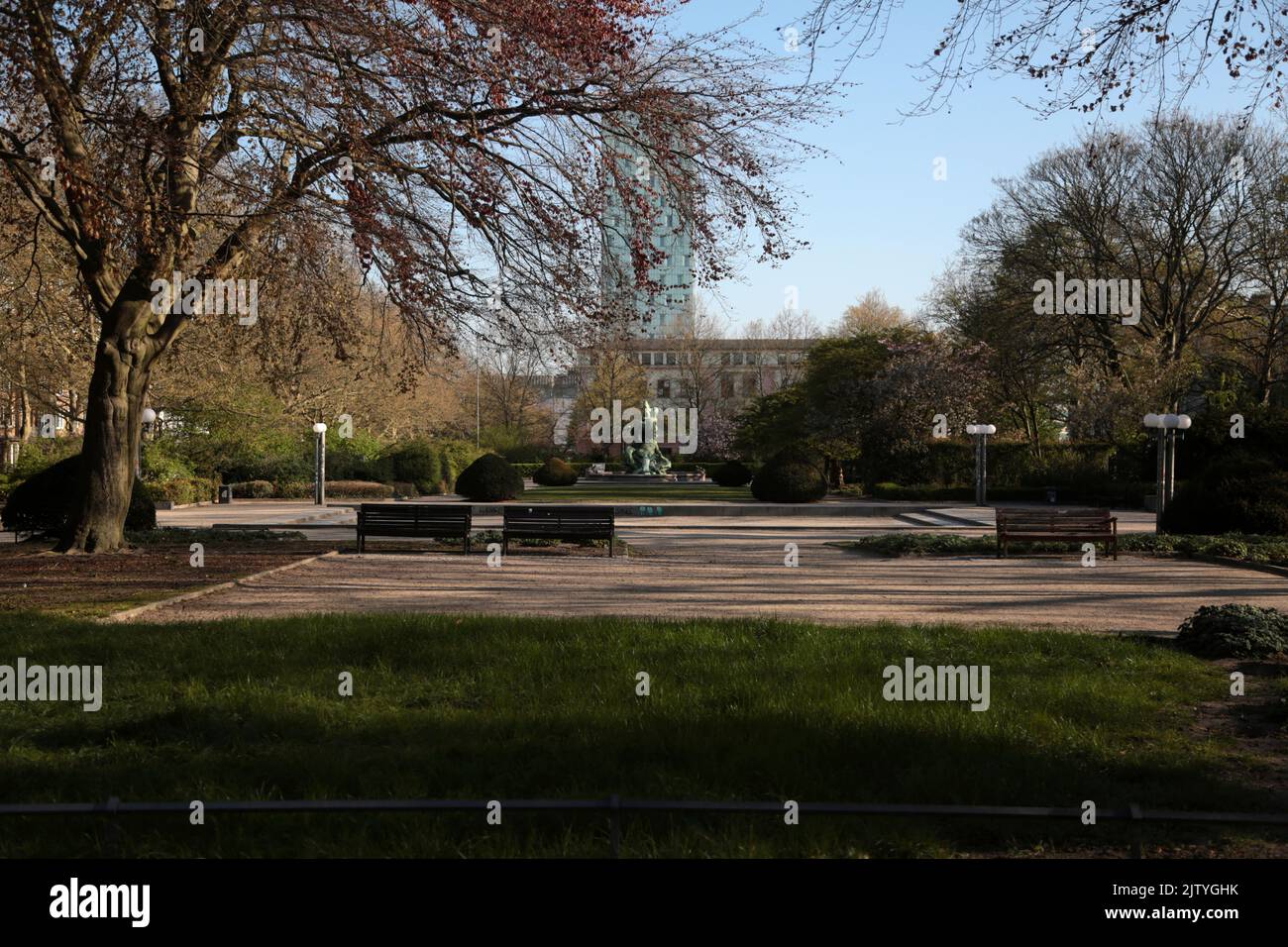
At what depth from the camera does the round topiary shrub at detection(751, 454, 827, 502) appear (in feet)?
116

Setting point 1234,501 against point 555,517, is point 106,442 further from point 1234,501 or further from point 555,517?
point 1234,501

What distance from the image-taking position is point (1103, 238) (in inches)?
1681

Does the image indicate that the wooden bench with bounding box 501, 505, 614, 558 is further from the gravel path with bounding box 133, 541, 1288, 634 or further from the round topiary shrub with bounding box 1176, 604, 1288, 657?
the round topiary shrub with bounding box 1176, 604, 1288, 657

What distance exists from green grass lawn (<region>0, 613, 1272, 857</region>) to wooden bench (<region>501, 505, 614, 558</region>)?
10.2m

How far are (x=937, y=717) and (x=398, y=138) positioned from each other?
1077cm

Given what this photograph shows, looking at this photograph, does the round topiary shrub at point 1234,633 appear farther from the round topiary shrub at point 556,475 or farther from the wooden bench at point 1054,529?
the round topiary shrub at point 556,475

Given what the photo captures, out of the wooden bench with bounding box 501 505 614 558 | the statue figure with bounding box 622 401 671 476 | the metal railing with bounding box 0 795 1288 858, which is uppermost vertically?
the statue figure with bounding box 622 401 671 476

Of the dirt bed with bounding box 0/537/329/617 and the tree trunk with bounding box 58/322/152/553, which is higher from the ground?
the tree trunk with bounding box 58/322/152/553

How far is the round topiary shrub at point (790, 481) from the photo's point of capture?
35.4 metres

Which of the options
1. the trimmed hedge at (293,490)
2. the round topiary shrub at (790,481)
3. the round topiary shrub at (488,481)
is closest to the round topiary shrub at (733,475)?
the round topiary shrub at (790,481)

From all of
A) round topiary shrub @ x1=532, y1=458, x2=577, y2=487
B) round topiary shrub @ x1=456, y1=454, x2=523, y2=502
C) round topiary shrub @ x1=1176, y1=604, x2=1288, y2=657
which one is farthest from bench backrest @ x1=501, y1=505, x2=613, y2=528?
round topiary shrub @ x1=532, y1=458, x2=577, y2=487

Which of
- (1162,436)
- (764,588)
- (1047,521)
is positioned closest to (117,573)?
(764,588)
